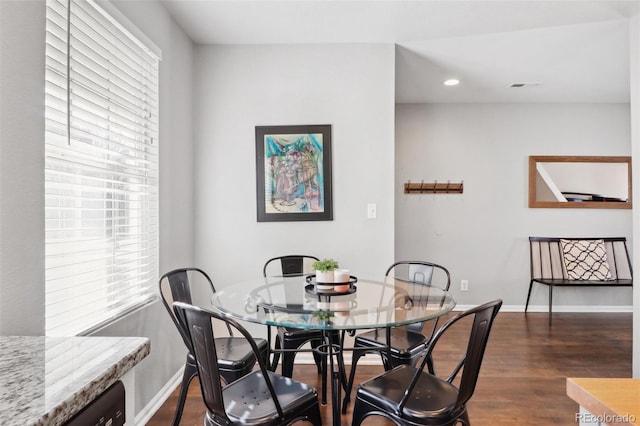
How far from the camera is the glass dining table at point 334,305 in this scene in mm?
1517

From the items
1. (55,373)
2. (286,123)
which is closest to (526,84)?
(286,123)

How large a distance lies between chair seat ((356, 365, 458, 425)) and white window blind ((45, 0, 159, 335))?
4.32ft

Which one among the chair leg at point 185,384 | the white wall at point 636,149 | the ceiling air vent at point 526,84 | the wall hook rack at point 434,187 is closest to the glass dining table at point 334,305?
the chair leg at point 185,384

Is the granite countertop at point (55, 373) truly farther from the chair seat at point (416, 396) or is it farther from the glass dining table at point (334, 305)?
the chair seat at point (416, 396)

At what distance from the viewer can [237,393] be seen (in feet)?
5.06

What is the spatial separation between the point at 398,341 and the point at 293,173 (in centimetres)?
156

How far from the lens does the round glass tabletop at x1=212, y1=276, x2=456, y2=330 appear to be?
1.52 meters

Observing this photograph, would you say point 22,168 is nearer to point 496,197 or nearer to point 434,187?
point 434,187

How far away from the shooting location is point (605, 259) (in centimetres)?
449

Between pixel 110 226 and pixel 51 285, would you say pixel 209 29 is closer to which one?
pixel 110 226

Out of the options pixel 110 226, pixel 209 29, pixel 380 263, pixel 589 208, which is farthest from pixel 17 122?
pixel 589 208

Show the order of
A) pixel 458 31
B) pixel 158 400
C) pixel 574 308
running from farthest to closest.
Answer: pixel 574 308 → pixel 458 31 → pixel 158 400

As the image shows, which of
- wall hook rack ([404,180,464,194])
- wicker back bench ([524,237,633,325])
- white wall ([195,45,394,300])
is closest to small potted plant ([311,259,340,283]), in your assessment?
white wall ([195,45,394,300])

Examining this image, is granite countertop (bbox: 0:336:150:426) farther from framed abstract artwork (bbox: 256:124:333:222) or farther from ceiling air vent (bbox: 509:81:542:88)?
ceiling air vent (bbox: 509:81:542:88)
